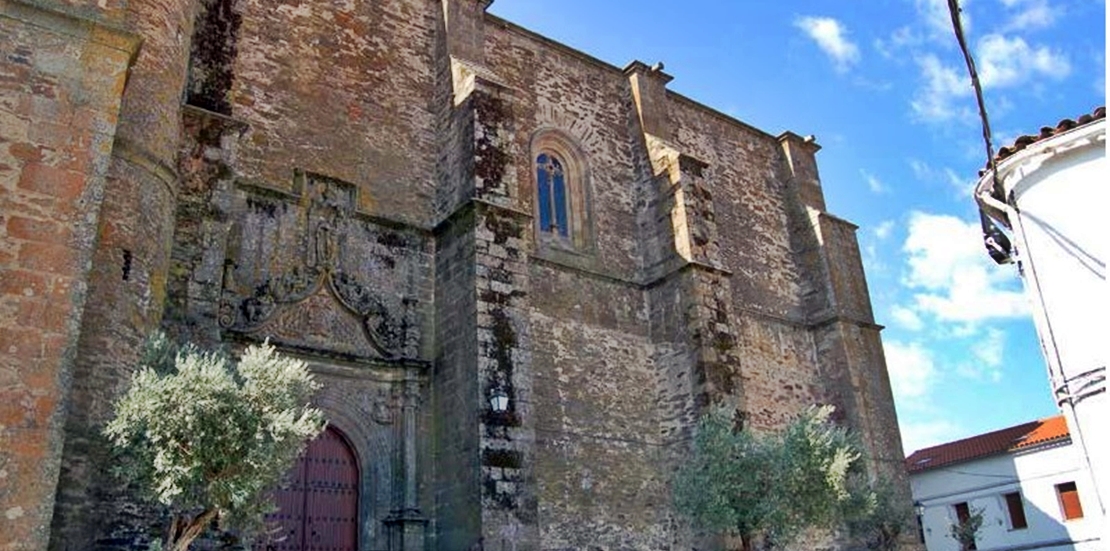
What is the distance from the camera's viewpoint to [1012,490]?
26.2 meters

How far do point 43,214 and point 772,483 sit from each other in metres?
9.93

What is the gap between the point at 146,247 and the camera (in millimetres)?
9828

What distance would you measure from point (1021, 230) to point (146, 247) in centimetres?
932

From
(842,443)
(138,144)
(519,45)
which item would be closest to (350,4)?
(519,45)

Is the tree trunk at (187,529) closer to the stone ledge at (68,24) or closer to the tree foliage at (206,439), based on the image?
the tree foliage at (206,439)

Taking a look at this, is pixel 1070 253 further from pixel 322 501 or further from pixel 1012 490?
pixel 1012 490

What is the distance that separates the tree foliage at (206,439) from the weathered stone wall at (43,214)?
764mm

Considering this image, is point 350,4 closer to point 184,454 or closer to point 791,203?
point 184,454

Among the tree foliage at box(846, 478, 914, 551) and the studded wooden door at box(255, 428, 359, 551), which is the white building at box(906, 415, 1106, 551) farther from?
the studded wooden door at box(255, 428, 359, 551)

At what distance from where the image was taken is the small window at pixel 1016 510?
25703 millimetres

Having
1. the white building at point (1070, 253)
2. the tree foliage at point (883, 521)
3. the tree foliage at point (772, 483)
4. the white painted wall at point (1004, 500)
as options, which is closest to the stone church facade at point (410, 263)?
the tree foliage at point (883, 521)

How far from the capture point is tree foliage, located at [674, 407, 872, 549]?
41.0 feet

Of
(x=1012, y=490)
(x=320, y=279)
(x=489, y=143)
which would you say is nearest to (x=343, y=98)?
(x=489, y=143)

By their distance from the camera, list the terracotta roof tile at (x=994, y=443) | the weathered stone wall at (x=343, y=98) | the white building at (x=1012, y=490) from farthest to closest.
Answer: the terracotta roof tile at (x=994, y=443) < the white building at (x=1012, y=490) < the weathered stone wall at (x=343, y=98)
